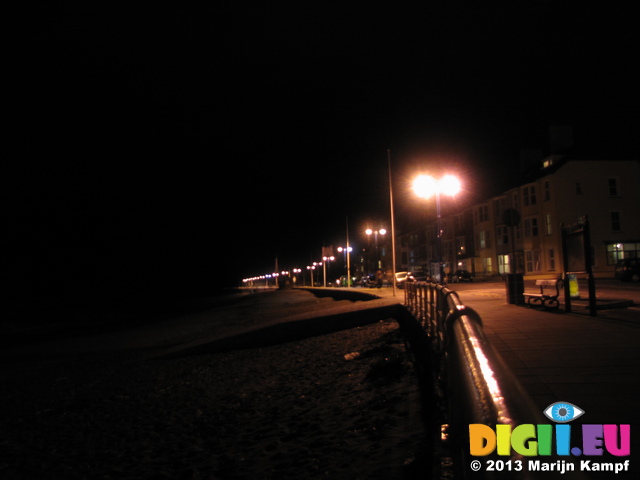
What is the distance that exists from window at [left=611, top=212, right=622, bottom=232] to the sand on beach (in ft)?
111

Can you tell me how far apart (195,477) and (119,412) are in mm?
4745

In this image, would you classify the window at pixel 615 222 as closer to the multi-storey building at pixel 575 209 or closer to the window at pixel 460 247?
the multi-storey building at pixel 575 209

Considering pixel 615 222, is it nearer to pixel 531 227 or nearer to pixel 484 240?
pixel 531 227

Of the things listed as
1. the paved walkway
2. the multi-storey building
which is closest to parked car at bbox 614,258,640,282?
the multi-storey building

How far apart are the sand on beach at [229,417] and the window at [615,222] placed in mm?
33889

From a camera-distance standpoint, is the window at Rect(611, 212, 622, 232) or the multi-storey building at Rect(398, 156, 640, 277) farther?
the window at Rect(611, 212, 622, 232)

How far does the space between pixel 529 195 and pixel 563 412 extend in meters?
47.6

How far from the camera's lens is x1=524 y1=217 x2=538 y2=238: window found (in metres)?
47.5

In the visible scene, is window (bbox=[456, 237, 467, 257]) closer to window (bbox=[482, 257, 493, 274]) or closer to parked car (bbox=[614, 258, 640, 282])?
window (bbox=[482, 257, 493, 274])

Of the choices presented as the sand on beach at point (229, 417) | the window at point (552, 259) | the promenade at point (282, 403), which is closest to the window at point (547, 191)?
the window at point (552, 259)

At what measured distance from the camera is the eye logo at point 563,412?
406 cm

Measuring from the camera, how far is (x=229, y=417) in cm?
942

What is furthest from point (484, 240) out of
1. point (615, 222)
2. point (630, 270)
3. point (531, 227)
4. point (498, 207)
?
point (630, 270)

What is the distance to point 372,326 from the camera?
1966 centimetres
